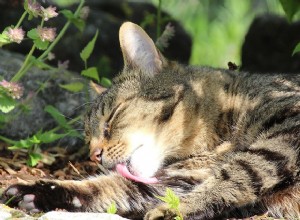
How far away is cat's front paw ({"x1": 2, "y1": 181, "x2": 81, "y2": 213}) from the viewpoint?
344cm

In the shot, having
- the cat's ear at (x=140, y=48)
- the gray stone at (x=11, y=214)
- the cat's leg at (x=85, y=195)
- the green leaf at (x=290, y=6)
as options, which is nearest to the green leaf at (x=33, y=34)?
the cat's ear at (x=140, y=48)

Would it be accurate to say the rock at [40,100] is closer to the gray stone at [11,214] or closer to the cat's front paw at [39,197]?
the cat's front paw at [39,197]

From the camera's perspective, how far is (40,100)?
16.7ft

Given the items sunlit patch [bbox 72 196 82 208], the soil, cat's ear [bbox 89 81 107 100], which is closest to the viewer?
sunlit patch [bbox 72 196 82 208]

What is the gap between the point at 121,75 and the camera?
429 centimetres

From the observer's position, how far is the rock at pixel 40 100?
16.0 feet

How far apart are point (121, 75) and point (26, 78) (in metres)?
1.09

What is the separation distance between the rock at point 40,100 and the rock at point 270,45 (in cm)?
236

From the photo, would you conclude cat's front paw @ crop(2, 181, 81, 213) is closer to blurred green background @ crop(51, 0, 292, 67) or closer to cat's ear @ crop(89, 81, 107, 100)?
cat's ear @ crop(89, 81, 107, 100)

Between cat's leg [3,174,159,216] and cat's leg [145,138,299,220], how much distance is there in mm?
394

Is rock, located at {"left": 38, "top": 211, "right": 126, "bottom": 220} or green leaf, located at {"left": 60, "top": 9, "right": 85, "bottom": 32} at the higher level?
green leaf, located at {"left": 60, "top": 9, "right": 85, "bottom": 32}

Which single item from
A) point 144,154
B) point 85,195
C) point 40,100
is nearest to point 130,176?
point 144,154

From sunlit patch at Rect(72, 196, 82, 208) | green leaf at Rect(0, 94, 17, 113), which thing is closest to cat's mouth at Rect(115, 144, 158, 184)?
sunlit patch at Rect(72, 196, 82, 208)

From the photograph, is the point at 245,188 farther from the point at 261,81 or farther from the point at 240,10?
the point at 240,10
